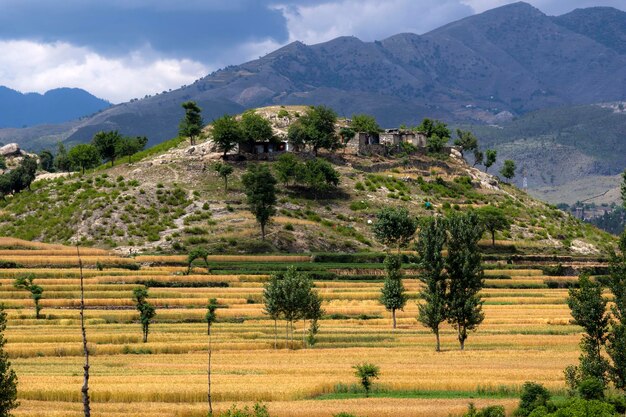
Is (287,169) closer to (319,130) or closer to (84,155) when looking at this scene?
(319,130)

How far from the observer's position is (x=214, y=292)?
107500mm

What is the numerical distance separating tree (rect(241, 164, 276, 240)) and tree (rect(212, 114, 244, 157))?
99.4 ft

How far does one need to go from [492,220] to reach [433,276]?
68.4 meters

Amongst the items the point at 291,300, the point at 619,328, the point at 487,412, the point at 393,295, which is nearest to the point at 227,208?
the point at 393,295

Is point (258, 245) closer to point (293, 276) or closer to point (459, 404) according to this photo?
point (293, 276)

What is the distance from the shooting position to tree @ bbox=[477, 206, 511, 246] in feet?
486

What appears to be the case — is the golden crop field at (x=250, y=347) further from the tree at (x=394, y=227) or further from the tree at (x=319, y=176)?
the tree at (x=319, y=176)

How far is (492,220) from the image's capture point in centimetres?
14862

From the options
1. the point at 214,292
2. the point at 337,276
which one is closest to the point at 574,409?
Result: the point at 214,292

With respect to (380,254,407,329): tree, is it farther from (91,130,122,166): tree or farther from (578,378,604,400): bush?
(91,130,122,166): tree

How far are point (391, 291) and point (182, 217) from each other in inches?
2408

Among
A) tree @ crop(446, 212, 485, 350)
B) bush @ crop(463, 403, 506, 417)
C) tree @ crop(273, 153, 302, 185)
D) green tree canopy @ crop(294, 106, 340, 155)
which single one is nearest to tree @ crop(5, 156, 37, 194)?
tree @ crop(273, 153, 302, 185)

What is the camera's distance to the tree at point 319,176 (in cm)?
15800

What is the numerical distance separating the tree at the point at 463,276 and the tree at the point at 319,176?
238 ft
